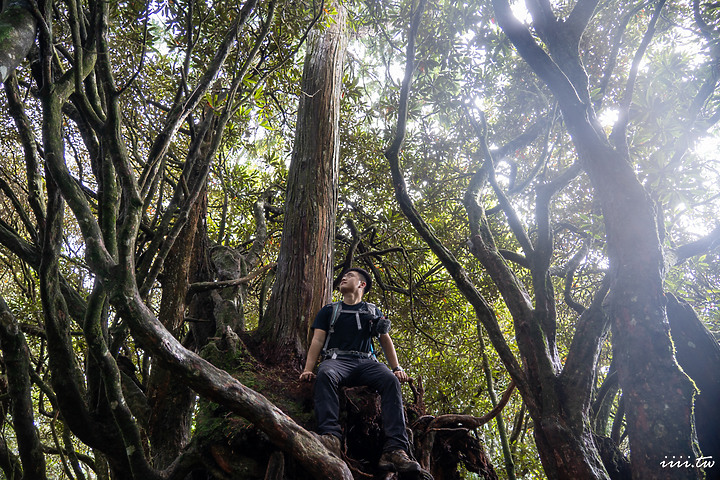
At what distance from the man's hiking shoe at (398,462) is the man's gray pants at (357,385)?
0.16 feet

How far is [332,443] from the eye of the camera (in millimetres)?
2912

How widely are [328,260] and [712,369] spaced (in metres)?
3.73

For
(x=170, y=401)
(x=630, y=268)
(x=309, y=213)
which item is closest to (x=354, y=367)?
(x=309, y=213)

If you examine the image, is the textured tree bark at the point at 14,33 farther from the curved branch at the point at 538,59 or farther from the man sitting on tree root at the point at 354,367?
the curved branch at the point at 538,59

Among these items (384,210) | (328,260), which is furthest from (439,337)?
(328,260)

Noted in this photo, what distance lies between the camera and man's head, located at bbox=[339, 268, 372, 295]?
4566 millimetres

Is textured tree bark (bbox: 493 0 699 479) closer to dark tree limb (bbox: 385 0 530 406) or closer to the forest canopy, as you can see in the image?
the forest canopy

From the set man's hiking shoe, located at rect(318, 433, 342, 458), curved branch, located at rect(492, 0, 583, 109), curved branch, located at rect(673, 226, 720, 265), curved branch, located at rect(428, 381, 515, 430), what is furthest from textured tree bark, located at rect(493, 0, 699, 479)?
man's hiking shoe, located at rect(318, 433, 342, 458)

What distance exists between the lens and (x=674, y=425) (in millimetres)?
2666

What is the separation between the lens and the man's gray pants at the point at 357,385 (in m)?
3.16

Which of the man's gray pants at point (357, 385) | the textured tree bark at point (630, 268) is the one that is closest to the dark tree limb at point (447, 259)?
the textured tree bark at point (630, 268)

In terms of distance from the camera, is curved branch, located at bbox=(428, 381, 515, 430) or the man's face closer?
curved branch, located at bbox=(428, 381, 515, 430)

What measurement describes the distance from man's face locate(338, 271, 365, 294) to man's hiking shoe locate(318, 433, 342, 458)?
5.88ft

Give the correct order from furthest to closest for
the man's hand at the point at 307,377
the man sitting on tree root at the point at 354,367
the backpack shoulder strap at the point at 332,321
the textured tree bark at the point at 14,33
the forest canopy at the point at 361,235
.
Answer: the backpack shoulder strap at the point at 332,321, the man's hand at the point at 307,377, the man sitting on tree root at the point at 354,367, the forest canopy at the point at 361,235, the textured tree bark at the point at 14,33
